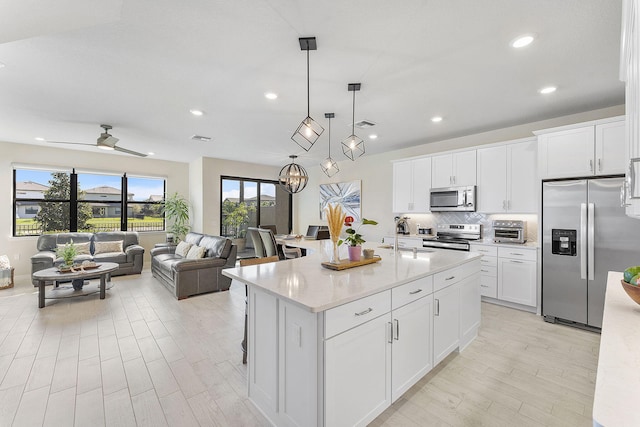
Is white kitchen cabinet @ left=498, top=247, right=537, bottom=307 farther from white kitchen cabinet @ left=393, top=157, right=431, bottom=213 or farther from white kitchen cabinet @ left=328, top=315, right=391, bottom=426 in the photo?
white kitchen cabinet @ left=328, top=315, right=391, bottom=426

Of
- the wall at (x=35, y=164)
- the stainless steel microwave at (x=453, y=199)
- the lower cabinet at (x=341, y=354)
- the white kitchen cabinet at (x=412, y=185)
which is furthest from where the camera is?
the wall at (x=35, y=164)

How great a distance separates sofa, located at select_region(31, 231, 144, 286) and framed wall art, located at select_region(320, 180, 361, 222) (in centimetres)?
435

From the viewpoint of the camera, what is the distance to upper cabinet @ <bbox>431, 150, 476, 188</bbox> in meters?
4.49

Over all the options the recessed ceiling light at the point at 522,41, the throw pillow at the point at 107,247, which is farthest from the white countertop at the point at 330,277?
the throw pillow at the point at 107,247

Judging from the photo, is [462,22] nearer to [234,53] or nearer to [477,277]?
[234,53]

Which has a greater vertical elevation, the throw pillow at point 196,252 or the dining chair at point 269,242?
the dining chair at point 269,242

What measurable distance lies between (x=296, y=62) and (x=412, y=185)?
3.50 metres

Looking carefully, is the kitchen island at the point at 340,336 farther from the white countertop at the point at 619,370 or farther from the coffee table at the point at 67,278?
the coffee table at the point at 67,278

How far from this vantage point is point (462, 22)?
6.50 ft

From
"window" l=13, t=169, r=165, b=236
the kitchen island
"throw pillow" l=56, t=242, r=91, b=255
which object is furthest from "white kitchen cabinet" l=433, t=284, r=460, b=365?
"window" l=13, t=169, r=165, b=236

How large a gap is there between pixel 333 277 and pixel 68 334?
3219mm

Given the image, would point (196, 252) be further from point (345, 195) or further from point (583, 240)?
point (583, 240)

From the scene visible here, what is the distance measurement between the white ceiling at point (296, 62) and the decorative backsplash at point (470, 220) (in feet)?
4.75

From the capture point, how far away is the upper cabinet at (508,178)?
3879 mm
